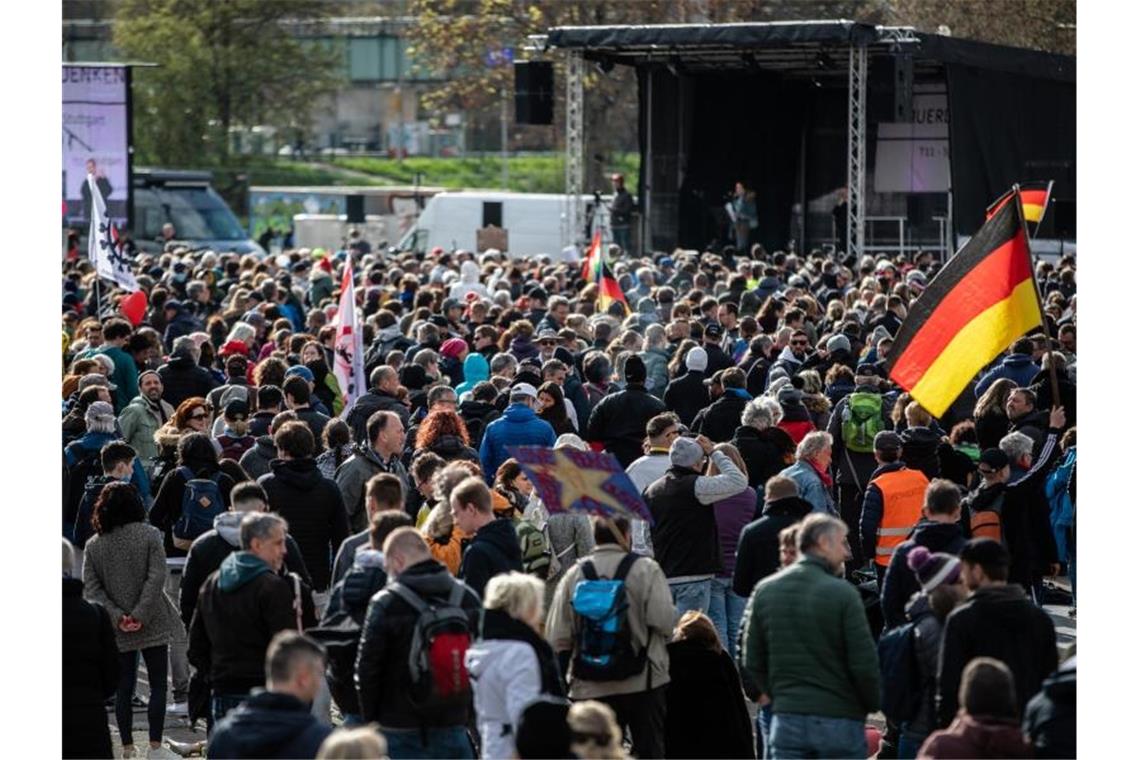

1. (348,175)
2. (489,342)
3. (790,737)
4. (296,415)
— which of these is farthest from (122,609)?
(348,175)

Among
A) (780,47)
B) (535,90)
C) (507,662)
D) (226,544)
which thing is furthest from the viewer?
(535,90)

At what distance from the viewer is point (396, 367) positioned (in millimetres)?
15305

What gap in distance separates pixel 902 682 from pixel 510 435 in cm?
434

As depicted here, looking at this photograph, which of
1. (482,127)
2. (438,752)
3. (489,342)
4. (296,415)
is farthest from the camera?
(482,127)

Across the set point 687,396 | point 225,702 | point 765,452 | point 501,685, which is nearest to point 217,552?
point 225,702

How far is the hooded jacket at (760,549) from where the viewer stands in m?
10.0

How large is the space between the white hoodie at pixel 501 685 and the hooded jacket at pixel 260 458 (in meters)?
4.57

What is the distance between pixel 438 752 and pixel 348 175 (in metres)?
63.5

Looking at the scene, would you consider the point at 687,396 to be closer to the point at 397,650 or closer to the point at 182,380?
the point at 182,380

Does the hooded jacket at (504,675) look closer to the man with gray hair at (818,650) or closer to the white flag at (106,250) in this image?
the man with gray hair at (818,650)

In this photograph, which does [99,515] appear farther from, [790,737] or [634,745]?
[790,737]

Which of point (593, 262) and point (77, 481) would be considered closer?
point (77, 481)

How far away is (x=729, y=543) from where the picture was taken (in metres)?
11.4

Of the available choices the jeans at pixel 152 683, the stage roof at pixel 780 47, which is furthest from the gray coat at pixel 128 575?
the stage roof at pixel 780 47
